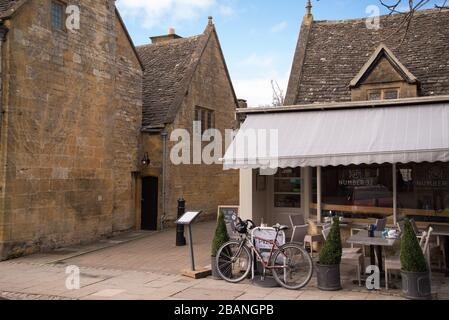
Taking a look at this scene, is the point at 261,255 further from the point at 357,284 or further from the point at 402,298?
the point at 402,298

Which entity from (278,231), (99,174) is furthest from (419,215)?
(99,174)

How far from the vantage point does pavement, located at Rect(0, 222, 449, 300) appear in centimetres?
757

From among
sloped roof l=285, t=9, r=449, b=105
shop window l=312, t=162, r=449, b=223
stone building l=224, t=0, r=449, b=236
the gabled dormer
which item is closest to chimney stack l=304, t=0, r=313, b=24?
sloped roof l=285, t=9, r=449, b=105

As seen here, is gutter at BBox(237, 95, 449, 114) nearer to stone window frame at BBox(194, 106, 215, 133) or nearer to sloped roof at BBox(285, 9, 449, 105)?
sloped roof at BBox(285, 9, 449, 105)

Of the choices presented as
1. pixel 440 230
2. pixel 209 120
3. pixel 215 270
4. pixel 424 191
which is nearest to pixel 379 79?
pixel 424 191

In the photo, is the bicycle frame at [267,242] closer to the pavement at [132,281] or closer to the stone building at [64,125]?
the pavement at [132,281]

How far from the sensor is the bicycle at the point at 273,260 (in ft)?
25.9

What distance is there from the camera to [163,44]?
22953 millimetres

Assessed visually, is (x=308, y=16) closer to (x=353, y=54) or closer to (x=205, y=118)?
(x=353, y=54)

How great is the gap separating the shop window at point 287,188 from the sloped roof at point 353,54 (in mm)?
2501

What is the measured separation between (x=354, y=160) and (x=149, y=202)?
10.5 meters

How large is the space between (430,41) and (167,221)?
38.0ft

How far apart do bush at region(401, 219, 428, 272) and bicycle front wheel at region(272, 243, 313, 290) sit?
5.30ft

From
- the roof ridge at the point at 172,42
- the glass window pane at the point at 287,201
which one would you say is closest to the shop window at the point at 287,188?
the glass window pane at the point at 287,201
